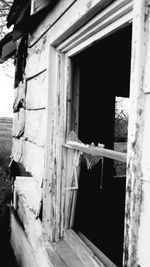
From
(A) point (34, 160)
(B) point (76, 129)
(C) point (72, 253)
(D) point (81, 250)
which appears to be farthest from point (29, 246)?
(B) point (76, 129)

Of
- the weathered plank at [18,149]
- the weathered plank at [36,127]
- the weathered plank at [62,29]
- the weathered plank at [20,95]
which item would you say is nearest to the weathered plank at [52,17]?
the weathered plank at [62,29]

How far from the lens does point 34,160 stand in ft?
8.13

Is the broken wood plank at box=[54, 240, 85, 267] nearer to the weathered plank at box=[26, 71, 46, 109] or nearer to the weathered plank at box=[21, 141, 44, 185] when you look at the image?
the weathered plank at box=[21, 141, 44, 185]

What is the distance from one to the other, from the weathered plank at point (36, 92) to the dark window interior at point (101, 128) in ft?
1.13

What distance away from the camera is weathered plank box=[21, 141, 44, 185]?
7.35 feet

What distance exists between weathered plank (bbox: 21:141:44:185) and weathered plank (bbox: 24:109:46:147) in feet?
0.21

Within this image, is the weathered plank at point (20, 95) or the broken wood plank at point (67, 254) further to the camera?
the weathered plank at point (20, 95)

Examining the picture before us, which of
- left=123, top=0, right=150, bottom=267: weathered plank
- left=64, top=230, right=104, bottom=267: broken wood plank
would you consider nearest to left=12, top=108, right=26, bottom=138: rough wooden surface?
left=64, top=230, right=104, bottom=267: broken wood plank

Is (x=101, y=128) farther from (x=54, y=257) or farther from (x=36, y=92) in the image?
(x=54, y=257)

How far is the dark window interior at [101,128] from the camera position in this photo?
2.23 m

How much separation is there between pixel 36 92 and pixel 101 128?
3.49ft

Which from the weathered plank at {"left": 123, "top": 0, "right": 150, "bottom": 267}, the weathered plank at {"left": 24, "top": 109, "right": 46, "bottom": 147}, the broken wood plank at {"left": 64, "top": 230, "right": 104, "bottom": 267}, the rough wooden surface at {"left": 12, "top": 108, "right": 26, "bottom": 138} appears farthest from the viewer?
the rough wooden surface at {"left": 12, "top": 108, "right": 26, "bottom": 138}

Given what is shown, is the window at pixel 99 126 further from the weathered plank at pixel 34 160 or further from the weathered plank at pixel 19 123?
the weathered plank at pixel 19 123

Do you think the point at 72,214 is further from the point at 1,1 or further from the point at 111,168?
the point at 1,1
